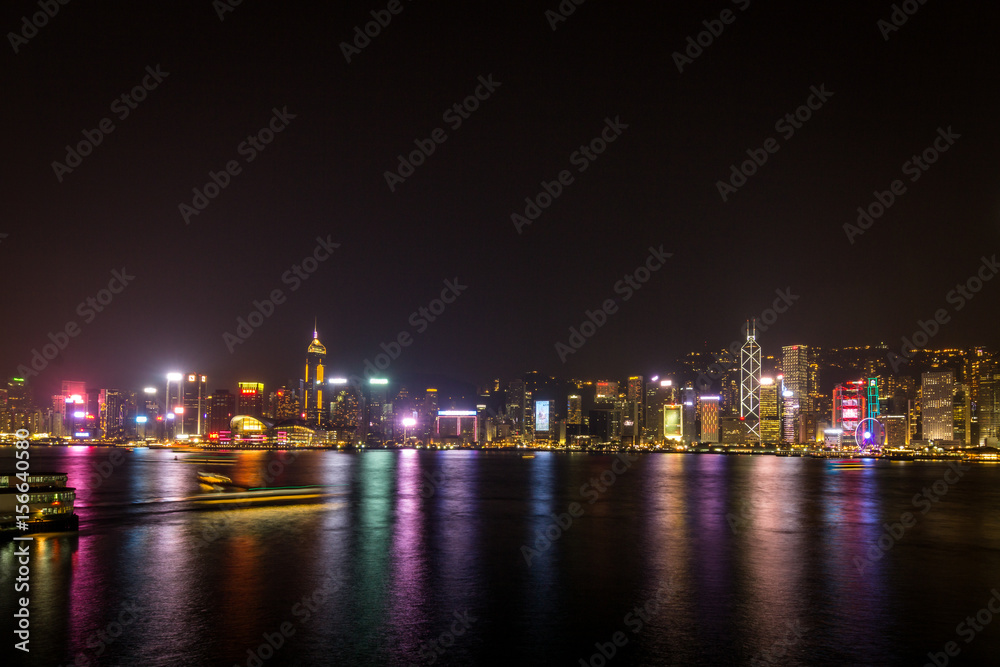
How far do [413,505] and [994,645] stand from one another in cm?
3708

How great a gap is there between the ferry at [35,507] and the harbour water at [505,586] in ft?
3.63

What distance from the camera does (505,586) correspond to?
25.1 meters

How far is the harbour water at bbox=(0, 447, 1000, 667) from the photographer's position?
1839 centimetres

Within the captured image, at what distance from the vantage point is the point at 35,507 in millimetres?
34062

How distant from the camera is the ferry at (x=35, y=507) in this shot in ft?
109

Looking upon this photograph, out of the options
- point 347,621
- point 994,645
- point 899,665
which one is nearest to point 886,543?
point 994,645

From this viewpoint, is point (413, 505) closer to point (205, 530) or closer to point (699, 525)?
point (205, 530)

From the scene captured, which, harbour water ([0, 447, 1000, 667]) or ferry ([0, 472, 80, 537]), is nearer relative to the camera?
harbour water ([0, 447, 1000, 667])

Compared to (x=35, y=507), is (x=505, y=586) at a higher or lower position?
lower

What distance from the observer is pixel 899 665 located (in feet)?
Answer: 58.2

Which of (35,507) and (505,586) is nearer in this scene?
(505,586)

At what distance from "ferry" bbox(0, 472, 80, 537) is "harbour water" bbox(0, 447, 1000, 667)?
1.11 meters

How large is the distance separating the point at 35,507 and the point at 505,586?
23592 millimetres

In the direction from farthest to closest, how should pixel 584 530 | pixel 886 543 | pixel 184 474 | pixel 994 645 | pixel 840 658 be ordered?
pixel 184 474, pixel 584 530, pixel 886 543, pixel 994 645, pixel 840 658
